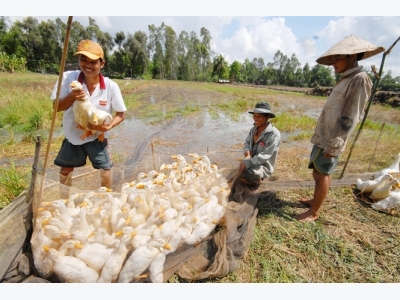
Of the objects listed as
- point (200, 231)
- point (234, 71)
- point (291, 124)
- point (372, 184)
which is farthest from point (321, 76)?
point (200, 231)

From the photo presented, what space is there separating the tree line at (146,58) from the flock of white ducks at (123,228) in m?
27.5

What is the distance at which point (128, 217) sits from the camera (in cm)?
203

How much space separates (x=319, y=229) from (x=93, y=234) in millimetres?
2456

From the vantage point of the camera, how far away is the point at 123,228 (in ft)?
6.26

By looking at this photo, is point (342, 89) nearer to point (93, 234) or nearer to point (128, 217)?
point (128, 217)

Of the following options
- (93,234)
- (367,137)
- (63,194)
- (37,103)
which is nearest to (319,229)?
(93,234)

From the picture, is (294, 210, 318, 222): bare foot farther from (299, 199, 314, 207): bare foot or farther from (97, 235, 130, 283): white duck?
(97, 235, 130, 283): white duck

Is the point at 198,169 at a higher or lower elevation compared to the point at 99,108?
lower

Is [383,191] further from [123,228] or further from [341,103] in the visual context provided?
[123,228]

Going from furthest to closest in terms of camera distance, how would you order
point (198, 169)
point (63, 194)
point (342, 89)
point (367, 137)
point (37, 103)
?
point (37, 103)
point (367, 137)
point (198, 169)
point (342, 89)
point (63, 194)

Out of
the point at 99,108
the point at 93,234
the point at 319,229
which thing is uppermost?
the point at 99,108

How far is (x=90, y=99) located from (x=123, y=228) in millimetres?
1380

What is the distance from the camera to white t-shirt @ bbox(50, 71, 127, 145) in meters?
2.28

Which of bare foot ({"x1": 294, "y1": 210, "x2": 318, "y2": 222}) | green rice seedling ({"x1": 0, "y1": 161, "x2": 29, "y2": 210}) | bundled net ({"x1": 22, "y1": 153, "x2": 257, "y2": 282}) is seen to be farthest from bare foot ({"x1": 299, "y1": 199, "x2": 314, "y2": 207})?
green rice seedling ({"x1": 0, "y1": 161, "x2": 29, "y2": 210})
